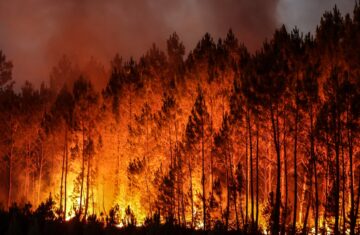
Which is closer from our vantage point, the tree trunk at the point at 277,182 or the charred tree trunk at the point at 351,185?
the charred tree trunk at the point at 351,185

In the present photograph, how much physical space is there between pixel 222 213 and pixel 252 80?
7338 millimetres

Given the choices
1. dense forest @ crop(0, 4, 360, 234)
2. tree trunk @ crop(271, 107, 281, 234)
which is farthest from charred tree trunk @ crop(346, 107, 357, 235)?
tree trunk @ crop(271, 107, 281, 234)

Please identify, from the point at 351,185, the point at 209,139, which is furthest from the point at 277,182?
the point at 209,139

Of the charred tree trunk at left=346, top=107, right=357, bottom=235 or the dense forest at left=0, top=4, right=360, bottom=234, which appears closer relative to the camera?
the charred tree trunk at left=346, top=107, right=357, bottom=235

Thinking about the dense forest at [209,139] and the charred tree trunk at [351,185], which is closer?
the charred tree trunk at [351,185]

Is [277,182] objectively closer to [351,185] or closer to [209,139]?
[351,185]

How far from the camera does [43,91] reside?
4794 centimetres

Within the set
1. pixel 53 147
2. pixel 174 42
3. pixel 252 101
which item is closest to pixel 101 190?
pixel 53 147

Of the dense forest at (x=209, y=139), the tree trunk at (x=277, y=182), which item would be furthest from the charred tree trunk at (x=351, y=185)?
the tree trunk at (x=277, y=182)

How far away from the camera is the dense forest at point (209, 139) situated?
2131 centimetres

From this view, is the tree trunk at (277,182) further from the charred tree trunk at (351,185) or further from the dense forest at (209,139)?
the charred tree trunk at (351,185)

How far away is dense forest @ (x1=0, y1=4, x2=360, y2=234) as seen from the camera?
21312 millimetres

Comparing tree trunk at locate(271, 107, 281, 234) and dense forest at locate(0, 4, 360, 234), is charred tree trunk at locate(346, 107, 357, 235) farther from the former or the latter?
tree trunk at locate(271, 107, 281, 234)

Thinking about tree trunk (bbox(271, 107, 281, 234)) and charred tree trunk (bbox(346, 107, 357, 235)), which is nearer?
charred tree trunk (bbox(346, 107, 357, 235))
